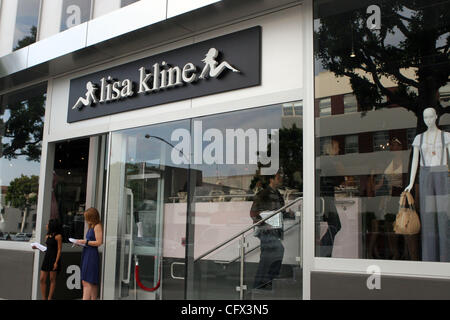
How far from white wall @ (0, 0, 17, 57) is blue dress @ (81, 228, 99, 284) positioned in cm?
506

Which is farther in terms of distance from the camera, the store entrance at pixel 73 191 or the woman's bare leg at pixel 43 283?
the store entrance at pixel 73 191

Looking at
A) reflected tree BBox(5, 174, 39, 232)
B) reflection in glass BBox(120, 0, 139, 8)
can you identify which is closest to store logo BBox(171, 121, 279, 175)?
reflection in glass BBox(120, 0, 139, 8)

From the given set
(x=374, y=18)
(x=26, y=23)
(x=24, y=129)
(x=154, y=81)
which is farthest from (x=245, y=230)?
(x=26, y=23)

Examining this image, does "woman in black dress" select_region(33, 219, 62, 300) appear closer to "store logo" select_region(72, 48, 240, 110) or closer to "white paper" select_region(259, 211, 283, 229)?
"store logo" select_region(72, 48, 240, 110)

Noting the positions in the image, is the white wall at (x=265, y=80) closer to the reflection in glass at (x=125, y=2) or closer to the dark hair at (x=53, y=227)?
the reflection in glass at (x=125, y=2)

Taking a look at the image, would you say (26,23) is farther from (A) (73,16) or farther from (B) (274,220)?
(B) (274,220)

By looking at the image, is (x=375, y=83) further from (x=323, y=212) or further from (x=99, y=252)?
(x=99, y=252)

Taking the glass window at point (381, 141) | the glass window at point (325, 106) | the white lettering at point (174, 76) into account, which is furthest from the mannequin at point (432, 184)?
the white lettering at point (174, 76)

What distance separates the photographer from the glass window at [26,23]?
9.49 metres

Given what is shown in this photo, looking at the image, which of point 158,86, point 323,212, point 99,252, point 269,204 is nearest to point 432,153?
point 323,212

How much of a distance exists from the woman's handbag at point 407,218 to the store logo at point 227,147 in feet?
5.23

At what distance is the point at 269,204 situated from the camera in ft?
19.5
